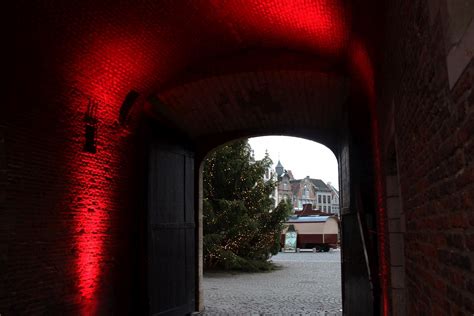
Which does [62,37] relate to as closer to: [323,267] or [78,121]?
[78,121]

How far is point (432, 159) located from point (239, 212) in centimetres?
1424

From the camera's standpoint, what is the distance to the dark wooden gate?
7582 millimetres

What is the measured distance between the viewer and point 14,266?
4.91 metres

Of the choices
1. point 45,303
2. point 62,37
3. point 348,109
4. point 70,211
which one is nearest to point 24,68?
point 62,37

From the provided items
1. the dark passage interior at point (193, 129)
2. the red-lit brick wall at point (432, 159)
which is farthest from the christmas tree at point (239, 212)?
the red-lit brick wall at point (432, 159)

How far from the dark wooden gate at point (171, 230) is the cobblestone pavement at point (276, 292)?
121 cm

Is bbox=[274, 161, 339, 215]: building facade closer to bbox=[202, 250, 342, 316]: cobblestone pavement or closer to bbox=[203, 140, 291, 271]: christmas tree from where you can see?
bbox=[203, 140, 291, 271]: christmas tree

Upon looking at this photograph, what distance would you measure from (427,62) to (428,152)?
498 millimetres

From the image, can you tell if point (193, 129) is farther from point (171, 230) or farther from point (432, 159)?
point (432, 159)

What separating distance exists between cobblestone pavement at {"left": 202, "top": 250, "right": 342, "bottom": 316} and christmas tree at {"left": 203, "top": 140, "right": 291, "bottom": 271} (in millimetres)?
838

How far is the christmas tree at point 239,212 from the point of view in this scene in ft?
54.2

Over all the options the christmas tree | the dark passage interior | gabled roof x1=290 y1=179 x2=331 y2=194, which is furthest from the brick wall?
gabled roof x1=290 y1=179 x2=331 y2=194

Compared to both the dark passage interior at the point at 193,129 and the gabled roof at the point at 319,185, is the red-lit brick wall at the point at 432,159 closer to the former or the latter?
the dark passage interior at the point at 193,129

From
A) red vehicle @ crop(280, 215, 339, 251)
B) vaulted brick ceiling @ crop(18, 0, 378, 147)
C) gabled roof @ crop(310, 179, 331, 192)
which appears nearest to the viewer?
vaulted brick ceiling @ crop(18, 0, 378, 147)
